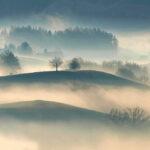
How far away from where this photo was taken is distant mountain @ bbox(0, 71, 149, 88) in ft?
557

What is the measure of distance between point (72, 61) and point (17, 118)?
102829mm

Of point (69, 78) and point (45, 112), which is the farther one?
point (69, 78)

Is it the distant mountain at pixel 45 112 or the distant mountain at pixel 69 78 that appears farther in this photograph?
the distant mountain at pixel 69 78

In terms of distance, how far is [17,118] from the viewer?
315 feet

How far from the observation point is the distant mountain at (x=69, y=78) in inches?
6678

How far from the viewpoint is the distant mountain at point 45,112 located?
98219 mm

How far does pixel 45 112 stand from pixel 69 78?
6969 centimetres

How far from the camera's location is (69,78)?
172 metres

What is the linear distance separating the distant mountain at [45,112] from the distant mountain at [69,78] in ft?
197

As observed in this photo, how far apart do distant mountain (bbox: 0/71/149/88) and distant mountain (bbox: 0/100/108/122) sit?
6013 centimetres

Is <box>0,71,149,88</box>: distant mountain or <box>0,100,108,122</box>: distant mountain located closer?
<box>0,100,108,122</box>: distant mountain

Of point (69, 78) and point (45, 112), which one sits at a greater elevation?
point (69, 78)

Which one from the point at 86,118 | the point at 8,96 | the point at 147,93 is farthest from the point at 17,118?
the point at 147,93

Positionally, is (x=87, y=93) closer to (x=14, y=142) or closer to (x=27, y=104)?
(x=27, y=104)
